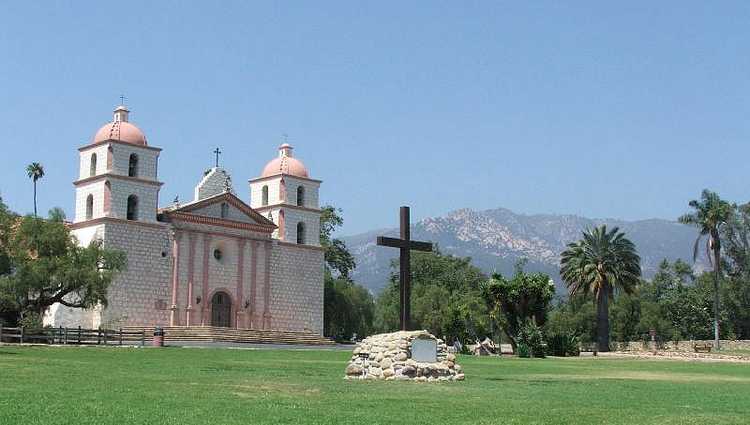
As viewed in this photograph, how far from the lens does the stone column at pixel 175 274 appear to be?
64.4 m

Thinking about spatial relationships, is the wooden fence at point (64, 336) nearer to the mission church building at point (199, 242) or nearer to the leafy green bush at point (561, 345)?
the mission church building at point (199, 242)

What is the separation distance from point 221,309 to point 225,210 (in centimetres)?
657

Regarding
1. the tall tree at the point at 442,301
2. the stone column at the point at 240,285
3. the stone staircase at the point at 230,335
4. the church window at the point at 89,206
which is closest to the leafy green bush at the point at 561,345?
the tall tree at the point at 442,301

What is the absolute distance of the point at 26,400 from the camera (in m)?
15.1

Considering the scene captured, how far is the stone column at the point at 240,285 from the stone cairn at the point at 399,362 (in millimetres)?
44029

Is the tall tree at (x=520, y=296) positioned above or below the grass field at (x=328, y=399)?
above

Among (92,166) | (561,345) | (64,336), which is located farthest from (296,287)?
(561,345)

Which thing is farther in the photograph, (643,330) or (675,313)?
(675,313)

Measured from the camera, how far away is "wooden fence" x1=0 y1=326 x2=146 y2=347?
48.9 m

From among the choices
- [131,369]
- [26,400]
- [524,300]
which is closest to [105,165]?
[524,300]

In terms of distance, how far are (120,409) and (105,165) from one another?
51.2m

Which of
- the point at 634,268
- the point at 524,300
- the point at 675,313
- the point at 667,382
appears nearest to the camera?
the point at 667,382

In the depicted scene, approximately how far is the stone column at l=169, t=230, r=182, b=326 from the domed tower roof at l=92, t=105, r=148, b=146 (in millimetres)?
6310

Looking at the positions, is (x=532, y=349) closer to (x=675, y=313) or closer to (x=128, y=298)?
(x=128, y=298)
